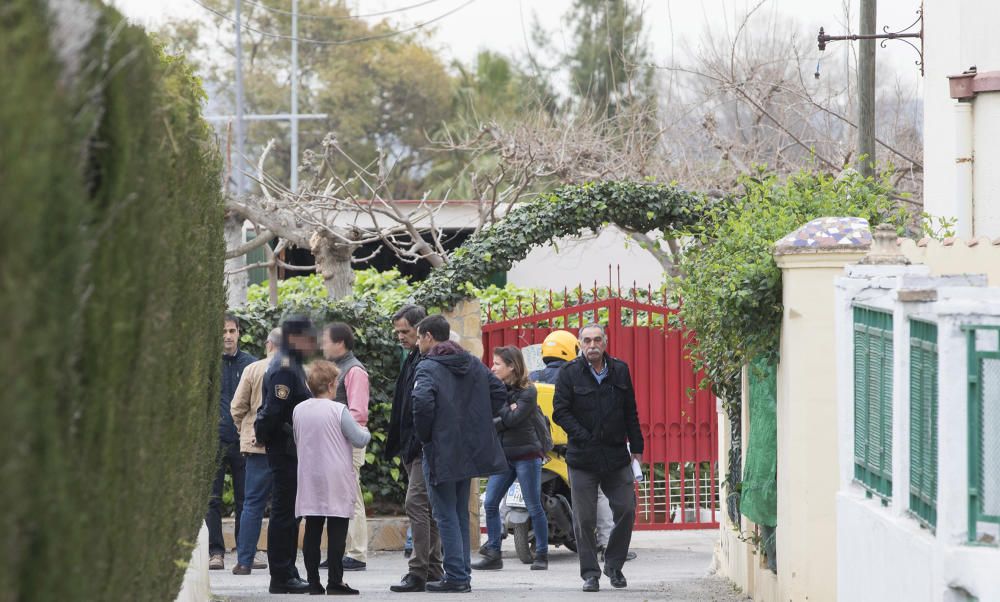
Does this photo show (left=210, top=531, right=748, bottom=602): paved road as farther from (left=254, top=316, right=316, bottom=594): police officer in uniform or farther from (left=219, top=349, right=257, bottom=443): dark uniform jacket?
(left=219, top=349, right=257, bottom=443): dark uniform jacket

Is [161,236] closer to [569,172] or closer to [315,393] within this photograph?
[315,393]

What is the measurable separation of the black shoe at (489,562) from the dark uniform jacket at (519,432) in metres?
0.88

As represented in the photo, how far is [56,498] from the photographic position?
129 inches

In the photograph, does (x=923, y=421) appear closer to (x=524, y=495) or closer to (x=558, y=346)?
(x=524, y=495)

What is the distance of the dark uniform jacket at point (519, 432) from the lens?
35.6ft

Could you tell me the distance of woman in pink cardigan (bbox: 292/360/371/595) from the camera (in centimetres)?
902

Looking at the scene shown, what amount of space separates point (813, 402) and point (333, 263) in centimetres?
1039

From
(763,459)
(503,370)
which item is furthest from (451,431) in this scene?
(763,459)

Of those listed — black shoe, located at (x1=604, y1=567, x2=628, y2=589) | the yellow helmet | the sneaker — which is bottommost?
the sneaker

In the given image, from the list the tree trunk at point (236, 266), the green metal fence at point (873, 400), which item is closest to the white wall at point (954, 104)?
the green metal fence at point (873, 400)

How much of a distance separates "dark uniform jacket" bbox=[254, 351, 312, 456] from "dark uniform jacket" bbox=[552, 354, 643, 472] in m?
1.88

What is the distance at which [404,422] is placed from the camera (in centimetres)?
978

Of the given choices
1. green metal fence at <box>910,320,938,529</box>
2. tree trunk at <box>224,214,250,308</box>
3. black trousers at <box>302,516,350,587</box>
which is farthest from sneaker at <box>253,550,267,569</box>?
green metal fence at <box>910,320,938,529</box>

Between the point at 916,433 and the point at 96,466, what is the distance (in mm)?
3551
